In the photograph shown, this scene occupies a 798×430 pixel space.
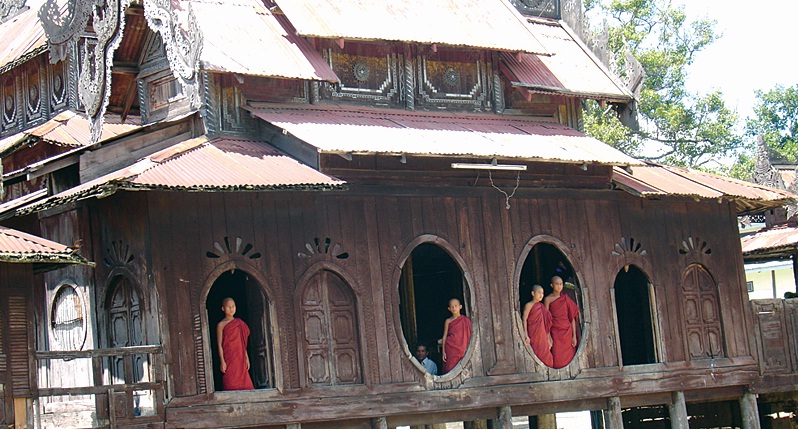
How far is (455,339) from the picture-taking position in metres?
20.5

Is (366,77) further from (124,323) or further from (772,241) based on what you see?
(772,241)

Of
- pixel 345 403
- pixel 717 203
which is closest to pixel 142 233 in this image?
pixel 345 403

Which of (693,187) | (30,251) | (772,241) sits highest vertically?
(693,187)

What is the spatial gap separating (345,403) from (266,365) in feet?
3.84

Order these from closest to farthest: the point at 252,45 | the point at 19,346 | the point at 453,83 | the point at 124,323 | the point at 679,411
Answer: the point at 19,346 < the point at 124,323 < the point at 252,45 < the point at 453,83 < the point at 679,411

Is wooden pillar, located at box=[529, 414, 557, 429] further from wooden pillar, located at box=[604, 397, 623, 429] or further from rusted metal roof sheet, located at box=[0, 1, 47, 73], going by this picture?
rusted metal roof sheet, located at box=[0, 1, 47, 73]

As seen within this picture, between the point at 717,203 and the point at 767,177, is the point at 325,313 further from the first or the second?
the point at 767,177

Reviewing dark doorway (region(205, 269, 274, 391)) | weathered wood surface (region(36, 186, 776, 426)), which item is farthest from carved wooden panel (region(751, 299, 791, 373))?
dark doorway (region(205, 269, 274, 391))

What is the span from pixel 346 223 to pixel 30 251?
5.18 m

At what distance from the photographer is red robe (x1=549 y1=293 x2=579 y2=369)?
2155cm

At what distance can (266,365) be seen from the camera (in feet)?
61.6

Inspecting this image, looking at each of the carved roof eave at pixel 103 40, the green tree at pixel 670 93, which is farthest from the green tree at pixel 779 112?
the carved roof eave at pixel 103 40

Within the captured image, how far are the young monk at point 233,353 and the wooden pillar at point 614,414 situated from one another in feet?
20.0

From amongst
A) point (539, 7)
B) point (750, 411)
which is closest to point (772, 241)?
point (750, 411)
